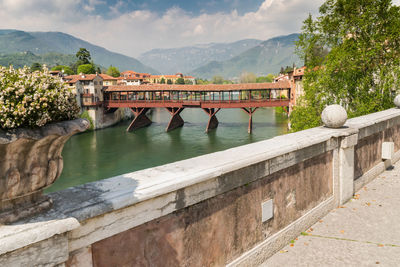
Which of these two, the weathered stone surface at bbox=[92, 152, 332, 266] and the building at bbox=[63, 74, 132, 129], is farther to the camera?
the building at bbox=[63, 74, 132, 129]

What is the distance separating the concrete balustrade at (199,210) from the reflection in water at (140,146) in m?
20.1

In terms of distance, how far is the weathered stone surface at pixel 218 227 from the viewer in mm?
2729

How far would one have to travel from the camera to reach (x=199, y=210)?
3.31 meters

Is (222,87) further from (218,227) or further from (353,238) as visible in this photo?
(218,227)

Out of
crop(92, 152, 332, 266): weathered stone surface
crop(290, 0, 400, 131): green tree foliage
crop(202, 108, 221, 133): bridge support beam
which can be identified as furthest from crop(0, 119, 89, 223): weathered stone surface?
crop(202, 108, 221, 133): bridge support beam

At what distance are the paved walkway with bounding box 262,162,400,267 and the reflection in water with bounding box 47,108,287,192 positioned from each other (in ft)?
65.9

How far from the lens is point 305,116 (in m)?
18.7

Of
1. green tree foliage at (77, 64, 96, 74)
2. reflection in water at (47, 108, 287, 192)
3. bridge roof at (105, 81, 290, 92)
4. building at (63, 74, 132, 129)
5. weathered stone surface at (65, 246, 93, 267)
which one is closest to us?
weathered stone surface at (65, 246, 93, 267)

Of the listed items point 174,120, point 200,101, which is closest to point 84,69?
point 174,120

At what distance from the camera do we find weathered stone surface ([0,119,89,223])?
77.0 inches

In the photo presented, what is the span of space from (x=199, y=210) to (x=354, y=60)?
1645 centimetres

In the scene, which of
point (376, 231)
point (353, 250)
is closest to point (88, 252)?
point (353, 250)

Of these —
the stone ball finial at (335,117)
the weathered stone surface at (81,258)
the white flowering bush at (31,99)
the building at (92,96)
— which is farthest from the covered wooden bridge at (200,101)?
the white flowering bush at (31,99)

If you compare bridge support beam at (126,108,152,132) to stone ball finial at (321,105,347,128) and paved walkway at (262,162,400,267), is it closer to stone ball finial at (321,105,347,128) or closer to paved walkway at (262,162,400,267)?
stone ball finial at (321,105,347,128)
